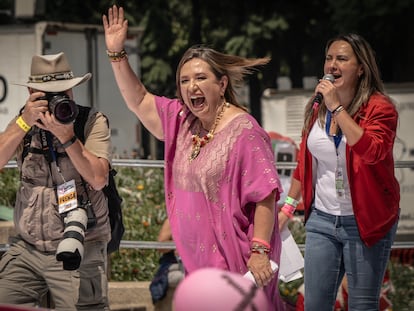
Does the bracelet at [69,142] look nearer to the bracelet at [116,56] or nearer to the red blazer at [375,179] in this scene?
the bracelet at [116,56]

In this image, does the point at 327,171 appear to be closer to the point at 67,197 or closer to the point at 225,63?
Result: the point at 225,63

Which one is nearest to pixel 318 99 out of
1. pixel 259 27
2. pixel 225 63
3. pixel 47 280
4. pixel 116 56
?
pixel 225 63

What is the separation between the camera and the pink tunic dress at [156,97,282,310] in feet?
16.2

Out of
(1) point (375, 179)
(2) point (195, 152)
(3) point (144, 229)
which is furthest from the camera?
(3) point (144, 229)

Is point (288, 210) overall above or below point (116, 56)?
below

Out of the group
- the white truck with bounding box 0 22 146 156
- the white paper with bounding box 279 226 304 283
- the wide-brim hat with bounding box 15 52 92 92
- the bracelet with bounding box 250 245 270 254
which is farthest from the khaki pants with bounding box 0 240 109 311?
the white truck with bounding box 0 22 146 156

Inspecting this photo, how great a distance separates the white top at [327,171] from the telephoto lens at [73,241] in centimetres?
129

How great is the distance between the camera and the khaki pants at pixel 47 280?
5223 millimetres

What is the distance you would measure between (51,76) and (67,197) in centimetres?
64

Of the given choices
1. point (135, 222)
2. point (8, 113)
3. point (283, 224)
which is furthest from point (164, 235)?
point (8, 113)

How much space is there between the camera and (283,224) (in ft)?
20.0

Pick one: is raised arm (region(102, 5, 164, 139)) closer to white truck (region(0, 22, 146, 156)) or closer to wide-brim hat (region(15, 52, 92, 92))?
wide-brim hat (region(15, 52, 92, 92))

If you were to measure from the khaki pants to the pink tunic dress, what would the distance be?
543 millimetres

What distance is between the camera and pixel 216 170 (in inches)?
194
